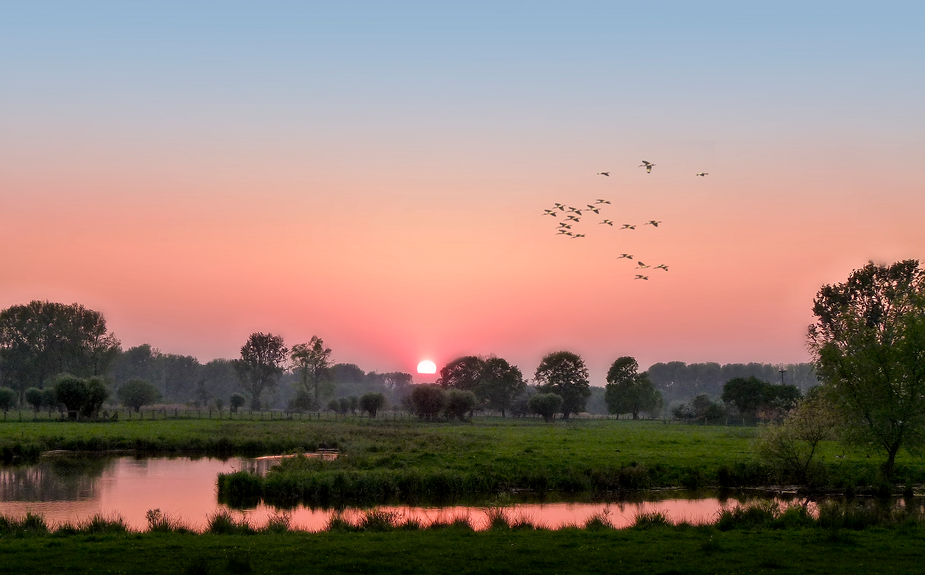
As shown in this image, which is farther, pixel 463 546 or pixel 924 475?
pixel 924 475

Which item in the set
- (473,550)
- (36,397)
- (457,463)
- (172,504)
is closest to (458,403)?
(36,397)

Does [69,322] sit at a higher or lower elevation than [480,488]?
higher

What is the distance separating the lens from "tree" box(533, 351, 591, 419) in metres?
135

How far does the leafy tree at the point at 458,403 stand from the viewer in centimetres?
11062

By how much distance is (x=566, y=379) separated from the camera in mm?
136500

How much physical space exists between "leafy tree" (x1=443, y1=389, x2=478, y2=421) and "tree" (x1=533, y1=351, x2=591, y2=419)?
27.9 meters

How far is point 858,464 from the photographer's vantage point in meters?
44.8

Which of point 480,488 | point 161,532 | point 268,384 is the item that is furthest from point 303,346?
point 161,532

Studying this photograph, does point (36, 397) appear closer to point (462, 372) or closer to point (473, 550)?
point (462, 372)

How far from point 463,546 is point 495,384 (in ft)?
411

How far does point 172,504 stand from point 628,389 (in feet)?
348

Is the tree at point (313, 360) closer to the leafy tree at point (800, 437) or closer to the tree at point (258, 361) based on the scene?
the tree at point (258, 361)

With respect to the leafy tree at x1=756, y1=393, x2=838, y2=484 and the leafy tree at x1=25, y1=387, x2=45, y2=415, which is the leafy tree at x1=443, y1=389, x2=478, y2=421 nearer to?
the leafy tree at x1=25, y1=387, x2=45, y2=415

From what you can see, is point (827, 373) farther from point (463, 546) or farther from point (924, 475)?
point (463, 546)
